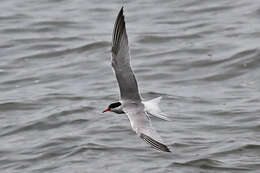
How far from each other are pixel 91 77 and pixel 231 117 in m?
3.05

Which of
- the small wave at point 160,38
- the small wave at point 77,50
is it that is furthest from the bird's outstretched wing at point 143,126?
the small wave at point 160,38

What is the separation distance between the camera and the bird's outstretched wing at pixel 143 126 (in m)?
7.52

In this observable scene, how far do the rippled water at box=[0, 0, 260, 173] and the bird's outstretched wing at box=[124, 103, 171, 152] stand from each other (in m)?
1.83

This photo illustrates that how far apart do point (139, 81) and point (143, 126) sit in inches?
222

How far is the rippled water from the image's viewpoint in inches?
421

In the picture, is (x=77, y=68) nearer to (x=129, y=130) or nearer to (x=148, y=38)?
(x=148, y=38)

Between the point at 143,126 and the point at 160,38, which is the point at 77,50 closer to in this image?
the point at 160,38

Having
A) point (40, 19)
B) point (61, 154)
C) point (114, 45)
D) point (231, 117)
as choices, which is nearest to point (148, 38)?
point (40, 19)

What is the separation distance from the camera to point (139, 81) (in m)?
13.6

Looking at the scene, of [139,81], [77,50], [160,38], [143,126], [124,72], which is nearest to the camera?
[143,126]

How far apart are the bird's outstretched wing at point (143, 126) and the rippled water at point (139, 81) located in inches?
72.1

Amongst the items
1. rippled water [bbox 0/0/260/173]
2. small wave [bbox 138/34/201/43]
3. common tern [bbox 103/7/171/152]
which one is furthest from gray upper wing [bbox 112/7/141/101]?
small wave [bbox 138/34/201/43]

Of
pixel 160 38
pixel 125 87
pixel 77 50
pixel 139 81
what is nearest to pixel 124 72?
pixel 125 87

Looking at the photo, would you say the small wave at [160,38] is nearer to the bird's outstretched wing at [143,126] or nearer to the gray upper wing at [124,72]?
the gray upper wing at [124,72]
